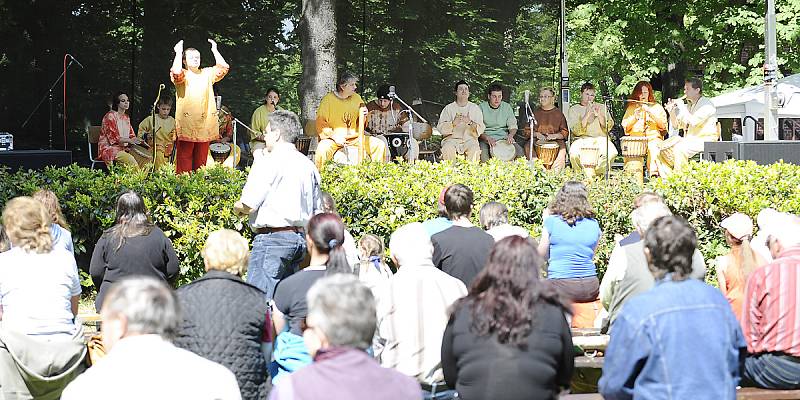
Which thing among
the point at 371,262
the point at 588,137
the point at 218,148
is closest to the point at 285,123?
the point at 371,262

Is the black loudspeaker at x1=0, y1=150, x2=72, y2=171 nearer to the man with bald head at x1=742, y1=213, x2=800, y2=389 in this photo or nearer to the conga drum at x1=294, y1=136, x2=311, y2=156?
the conga drum at x1=294, y1=136, x2=311, y2=156

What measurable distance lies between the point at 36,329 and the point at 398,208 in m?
4.06

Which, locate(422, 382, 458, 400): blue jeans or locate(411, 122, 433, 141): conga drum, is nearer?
locate(422, 382, 458, 400): blue jeans

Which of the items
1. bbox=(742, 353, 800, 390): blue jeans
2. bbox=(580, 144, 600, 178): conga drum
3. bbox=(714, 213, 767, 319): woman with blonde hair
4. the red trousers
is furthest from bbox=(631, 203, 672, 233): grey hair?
bbox=(580, 144, 600, 178): conga drum

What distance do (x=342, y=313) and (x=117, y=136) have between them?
1049cm

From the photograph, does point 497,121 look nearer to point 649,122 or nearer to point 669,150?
point 649,122

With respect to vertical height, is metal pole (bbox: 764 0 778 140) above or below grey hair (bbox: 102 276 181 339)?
above

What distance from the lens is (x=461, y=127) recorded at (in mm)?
14180

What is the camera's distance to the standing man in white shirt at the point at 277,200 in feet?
22.3

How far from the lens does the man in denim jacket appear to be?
4.14m

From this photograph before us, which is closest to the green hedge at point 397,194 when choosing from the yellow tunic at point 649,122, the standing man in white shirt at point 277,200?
the standing man in white shirt at point 277,200

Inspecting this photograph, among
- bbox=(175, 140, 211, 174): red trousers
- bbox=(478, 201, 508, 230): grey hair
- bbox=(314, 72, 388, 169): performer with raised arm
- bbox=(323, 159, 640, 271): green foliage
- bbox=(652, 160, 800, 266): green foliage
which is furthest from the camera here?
bbox=(314, 72, 388, 169): performer with raised arm

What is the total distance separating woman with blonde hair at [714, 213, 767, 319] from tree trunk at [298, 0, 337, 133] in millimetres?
7550

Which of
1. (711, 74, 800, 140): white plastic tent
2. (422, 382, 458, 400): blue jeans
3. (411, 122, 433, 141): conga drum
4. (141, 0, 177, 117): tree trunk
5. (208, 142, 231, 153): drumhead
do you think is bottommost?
(422, 382, 458, 400): blue jeans
